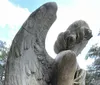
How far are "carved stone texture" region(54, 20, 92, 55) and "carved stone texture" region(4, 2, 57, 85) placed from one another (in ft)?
0.94

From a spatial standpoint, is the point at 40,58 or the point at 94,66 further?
the point at 94,66

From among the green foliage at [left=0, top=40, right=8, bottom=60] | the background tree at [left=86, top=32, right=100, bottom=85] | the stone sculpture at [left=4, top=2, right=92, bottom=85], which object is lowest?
the stone sculpture at [left=4, top=2, right=92, bottom=85]

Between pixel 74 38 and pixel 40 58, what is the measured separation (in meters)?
Answer: 0.52

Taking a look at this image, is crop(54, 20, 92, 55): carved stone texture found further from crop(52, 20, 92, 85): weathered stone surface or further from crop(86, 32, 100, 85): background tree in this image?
crop(86, 32, 100, 85): background tree

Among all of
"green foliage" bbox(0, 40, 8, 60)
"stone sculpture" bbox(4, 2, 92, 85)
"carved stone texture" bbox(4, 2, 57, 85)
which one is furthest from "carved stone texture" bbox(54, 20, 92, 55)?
"green foliage" bbox(0, 40, 8, 60)

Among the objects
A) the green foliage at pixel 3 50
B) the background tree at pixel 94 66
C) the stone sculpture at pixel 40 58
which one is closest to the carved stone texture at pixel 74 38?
the stone sculpture at pixel 40 58

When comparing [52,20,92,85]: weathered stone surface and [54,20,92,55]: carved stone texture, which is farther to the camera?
[54,20,92,55]: carved stone texture

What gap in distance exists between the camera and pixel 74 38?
2928 millimetres

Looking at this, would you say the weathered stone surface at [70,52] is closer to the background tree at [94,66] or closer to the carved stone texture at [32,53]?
the carved stone texture at [32,53]

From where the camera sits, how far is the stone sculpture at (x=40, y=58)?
2.43 meters

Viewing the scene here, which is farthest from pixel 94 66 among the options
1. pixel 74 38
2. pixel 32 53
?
pixel 32 53

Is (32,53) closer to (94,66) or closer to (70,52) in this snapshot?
(70,52)

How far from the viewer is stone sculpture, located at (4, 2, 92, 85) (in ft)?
7.96

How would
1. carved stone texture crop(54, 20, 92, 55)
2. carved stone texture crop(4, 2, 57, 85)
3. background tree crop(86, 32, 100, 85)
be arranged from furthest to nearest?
background tree crop(86, 32, 100, 85)
carved stone texture crop(54, 20, 92, 55)
carved stone texture crop(4, 2, 57, 85)
